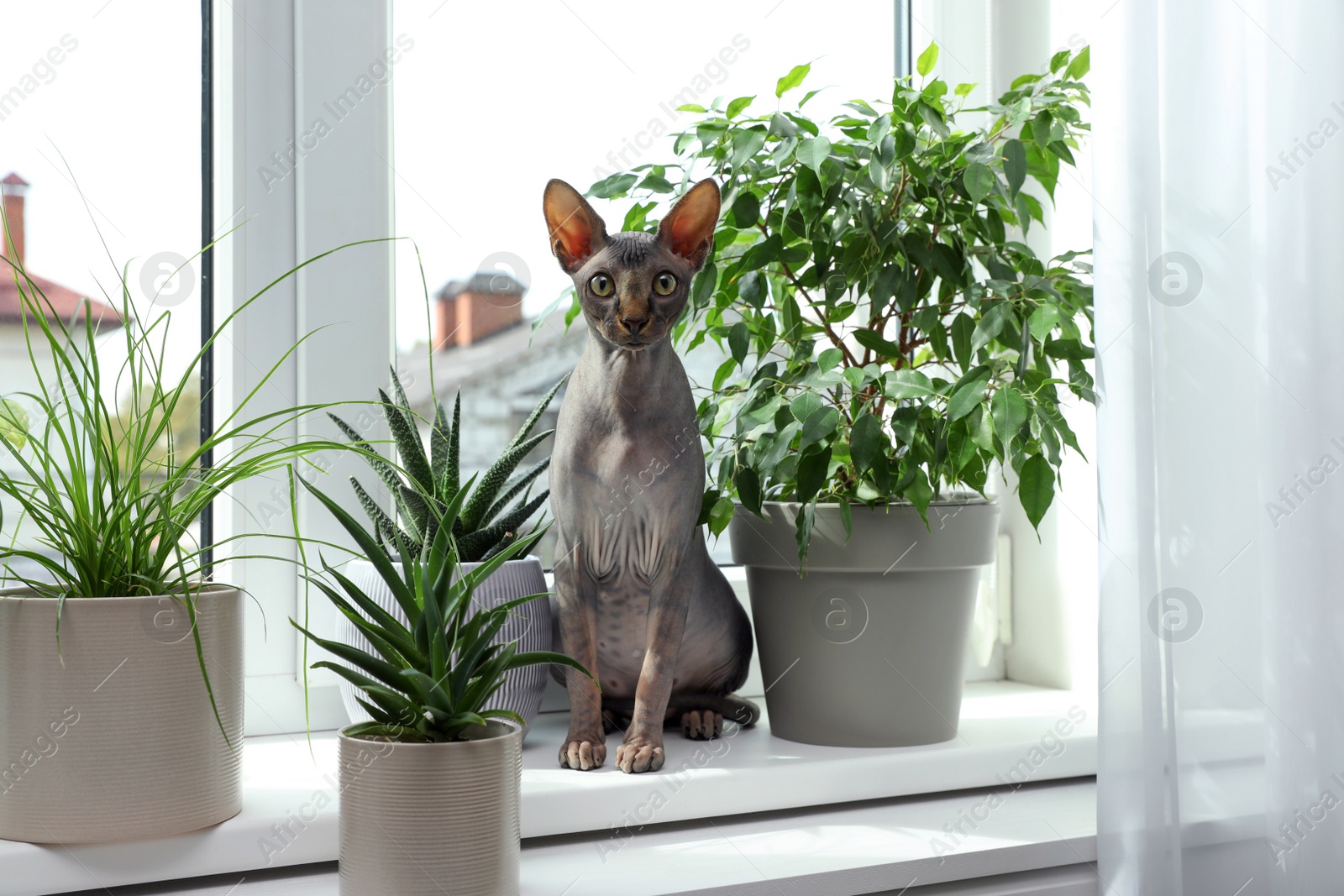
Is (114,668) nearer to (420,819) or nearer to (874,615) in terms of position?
(420,819)

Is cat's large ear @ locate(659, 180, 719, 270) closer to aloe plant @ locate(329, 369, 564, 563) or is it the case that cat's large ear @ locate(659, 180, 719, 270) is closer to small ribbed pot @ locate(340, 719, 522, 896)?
aloe plant @ locate(329, 369, 564, 563)

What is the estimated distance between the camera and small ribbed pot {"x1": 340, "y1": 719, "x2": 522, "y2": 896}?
2.14ft

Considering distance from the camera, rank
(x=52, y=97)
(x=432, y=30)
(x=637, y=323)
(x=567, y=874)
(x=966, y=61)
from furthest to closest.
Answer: (x=966, y=61) → (x=432, y=30) → (x=52, y=97) → (x=637, y=323) → (x=567, y=874)

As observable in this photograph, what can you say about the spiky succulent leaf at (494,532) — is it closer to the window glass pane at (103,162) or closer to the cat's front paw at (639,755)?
the cat's front paw at (639,755)

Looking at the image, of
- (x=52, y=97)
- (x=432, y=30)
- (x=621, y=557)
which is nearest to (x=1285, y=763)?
(x=621, y=557)

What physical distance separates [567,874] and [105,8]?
3.19 ft

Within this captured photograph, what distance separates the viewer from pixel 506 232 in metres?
1.21

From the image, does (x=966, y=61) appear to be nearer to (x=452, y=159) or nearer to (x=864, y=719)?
(x=452, y=159)

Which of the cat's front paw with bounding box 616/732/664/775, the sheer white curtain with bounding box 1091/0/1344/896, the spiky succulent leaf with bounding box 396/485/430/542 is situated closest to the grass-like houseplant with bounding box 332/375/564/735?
the spiky succulent leaf with bounding box 396/485/430/542

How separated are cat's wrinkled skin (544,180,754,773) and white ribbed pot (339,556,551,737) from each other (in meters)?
0.03

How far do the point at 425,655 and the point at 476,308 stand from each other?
1.94 ft

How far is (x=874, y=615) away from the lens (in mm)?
1021

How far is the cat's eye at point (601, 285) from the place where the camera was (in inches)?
35.9

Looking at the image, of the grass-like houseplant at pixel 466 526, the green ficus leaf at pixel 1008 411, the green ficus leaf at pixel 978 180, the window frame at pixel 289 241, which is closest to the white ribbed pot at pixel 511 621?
the grass-like houseplant at pixel 466 526
